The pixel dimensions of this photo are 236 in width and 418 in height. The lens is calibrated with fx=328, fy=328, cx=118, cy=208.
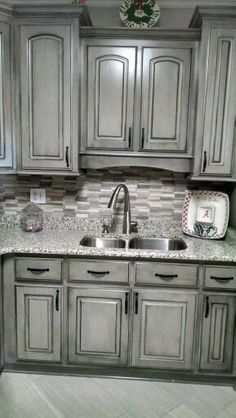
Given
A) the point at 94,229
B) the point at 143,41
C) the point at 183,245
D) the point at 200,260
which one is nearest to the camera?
the point at 200,260

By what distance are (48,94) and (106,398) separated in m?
1.89

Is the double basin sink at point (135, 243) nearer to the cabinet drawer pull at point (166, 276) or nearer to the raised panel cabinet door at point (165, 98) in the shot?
the cabinet drawer pull at point (166, 276)

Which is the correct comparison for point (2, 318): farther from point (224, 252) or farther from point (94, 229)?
point (224, 252)

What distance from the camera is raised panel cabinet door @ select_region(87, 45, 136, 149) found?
6.89 feet

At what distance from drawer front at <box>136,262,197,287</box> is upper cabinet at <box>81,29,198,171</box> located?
671 millimetres

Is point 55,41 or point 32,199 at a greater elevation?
point 55,41

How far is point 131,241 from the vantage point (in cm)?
235

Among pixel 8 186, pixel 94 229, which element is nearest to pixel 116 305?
pixel 94 229

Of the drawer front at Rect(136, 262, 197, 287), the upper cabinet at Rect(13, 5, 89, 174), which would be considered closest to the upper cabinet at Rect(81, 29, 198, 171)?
the upper cabinet at Rect(13, 5, 89, 174)

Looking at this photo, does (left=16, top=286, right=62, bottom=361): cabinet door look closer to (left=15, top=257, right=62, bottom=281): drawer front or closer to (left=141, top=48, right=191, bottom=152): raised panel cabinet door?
(left=15, top=257, right=62, bottom=281): drawer front

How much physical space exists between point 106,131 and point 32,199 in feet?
2.63

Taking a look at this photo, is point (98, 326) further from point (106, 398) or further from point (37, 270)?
point (37, 270)

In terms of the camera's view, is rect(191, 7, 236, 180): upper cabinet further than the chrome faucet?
No

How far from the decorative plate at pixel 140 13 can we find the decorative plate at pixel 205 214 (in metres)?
1.19
